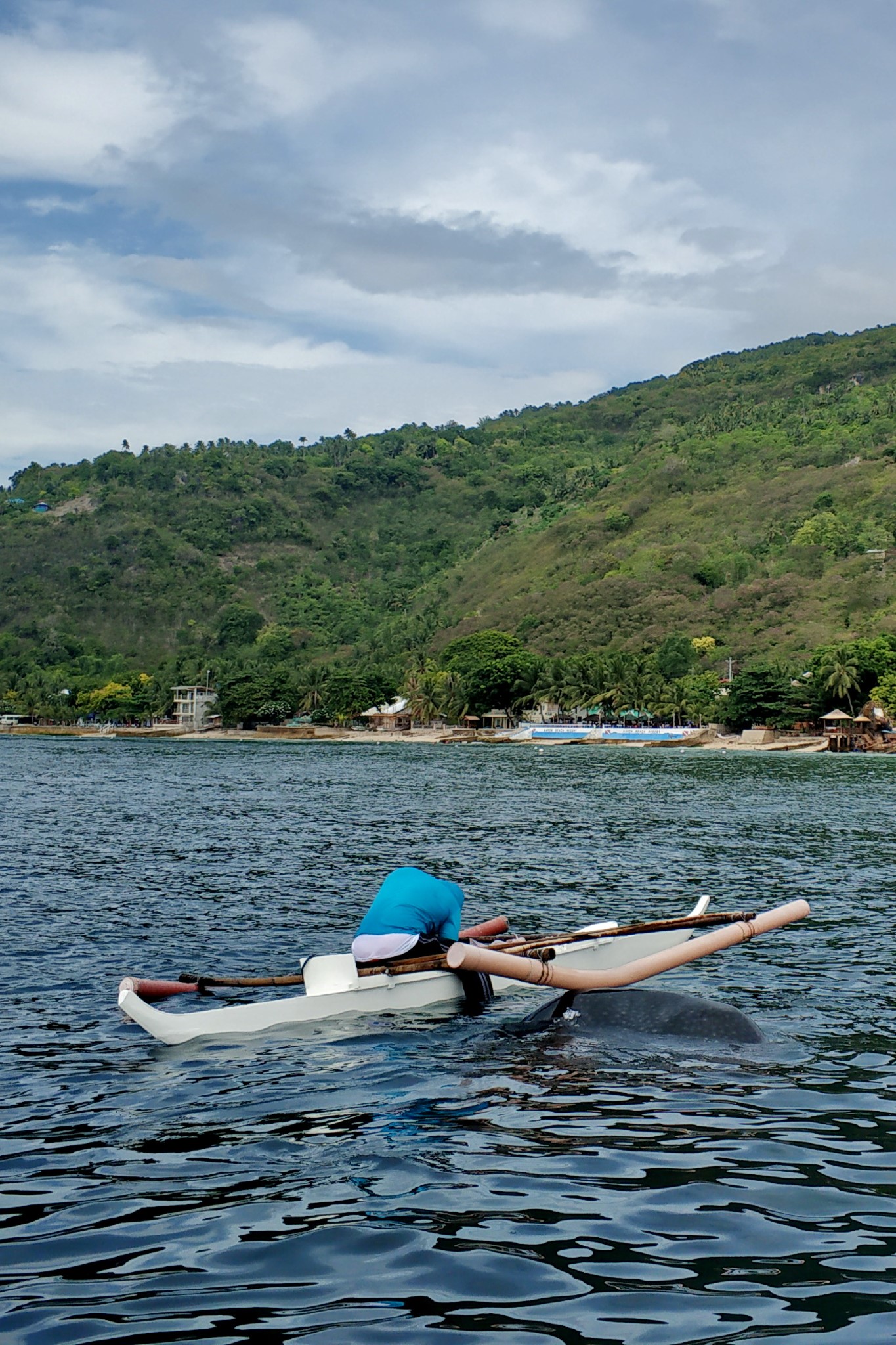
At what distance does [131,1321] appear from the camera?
22.5ft

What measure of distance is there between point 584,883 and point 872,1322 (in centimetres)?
2091

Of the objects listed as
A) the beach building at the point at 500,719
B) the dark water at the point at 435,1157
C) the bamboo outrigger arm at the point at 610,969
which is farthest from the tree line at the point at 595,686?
the bamboo outrigger arm at the point at 610,969

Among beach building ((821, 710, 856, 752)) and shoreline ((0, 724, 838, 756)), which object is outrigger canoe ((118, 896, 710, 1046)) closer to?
shoreline ((0, 724, 838, 756))

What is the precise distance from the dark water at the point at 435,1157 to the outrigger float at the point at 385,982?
0.97 ft

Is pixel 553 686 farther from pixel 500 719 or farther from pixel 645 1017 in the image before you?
pixel 645 1017

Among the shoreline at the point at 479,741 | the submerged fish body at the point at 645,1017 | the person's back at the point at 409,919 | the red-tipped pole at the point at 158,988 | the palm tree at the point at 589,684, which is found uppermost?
the palm tree at the point at 589,684

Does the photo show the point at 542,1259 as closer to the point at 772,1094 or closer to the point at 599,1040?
the point at 772,1094

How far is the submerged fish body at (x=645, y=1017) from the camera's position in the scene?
13.3 meters

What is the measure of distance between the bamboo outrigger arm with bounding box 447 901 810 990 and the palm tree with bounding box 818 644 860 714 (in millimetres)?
120129

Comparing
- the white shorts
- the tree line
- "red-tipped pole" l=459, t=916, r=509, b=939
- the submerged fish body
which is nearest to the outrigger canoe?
the white shorts

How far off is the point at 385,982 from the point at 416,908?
0.95 meters

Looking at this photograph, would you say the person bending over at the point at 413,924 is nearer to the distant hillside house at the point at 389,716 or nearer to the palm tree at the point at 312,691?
the distant hillside house at the point at 389,716

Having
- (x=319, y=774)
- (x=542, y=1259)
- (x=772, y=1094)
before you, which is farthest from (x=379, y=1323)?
(x=319, y=774)

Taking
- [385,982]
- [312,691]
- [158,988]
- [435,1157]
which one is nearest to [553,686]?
[312,691]
